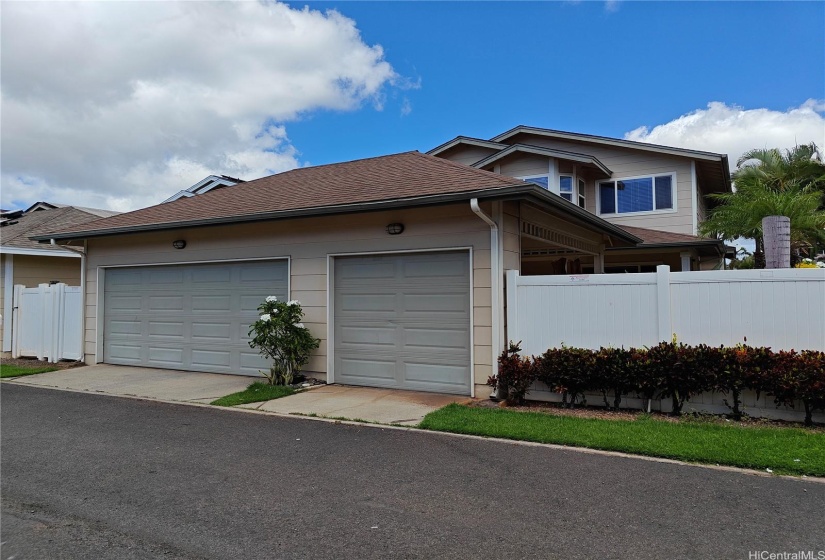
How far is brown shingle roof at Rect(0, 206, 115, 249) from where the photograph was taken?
15.6 metres

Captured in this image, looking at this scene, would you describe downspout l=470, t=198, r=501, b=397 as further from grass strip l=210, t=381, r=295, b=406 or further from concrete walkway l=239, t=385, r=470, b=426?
grass strip l=210, t=381, r=295, b=406

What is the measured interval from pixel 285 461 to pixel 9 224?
1984 centimetres

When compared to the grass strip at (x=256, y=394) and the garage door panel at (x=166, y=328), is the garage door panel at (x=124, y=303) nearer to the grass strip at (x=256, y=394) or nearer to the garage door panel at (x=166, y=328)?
the garage door panel at (x=166, y=328)

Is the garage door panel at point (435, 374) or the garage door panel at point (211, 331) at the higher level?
the garage door panel at point (211, 331)

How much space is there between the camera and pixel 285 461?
5.46 m

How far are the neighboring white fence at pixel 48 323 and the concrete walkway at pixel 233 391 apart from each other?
1356 mm

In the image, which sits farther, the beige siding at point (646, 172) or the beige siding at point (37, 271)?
the beige siding at point (646, 172)

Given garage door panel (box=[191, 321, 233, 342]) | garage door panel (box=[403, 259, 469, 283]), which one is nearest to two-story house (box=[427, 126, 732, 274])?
garage door panel (box=[403, 259, 469, 283])

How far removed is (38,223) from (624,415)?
20.2 meters

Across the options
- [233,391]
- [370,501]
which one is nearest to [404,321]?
[233,391]

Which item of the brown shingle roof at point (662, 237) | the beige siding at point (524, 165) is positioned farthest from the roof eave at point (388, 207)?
the beige siding at point (524, 165)

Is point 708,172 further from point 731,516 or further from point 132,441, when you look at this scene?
point 132,441

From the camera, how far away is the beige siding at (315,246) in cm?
837

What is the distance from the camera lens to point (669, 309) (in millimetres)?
7352
